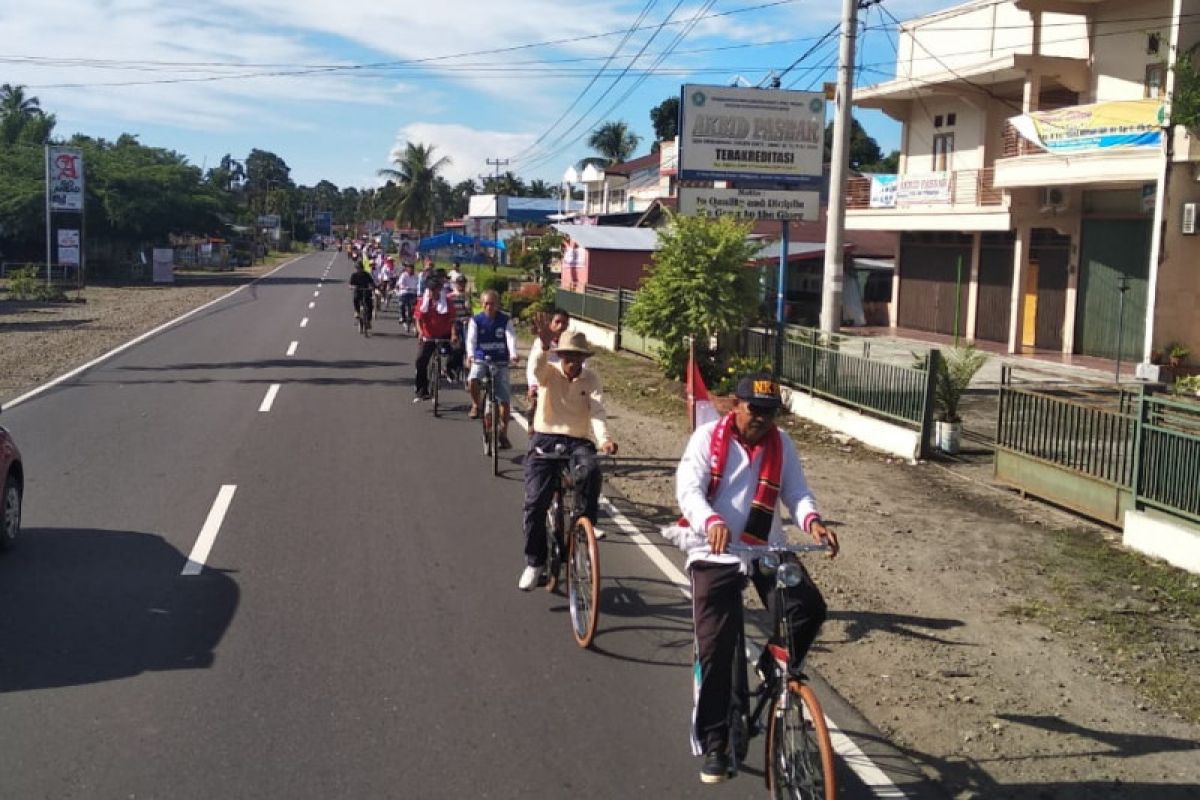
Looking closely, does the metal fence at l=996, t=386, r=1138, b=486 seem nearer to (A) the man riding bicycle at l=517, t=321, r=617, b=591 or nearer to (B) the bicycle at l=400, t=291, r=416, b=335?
(A) the man riding bicycle at l=517, t=321, r=617, b=591

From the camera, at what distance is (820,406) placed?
16344 millimetres

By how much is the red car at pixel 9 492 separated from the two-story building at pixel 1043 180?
18.4 meters

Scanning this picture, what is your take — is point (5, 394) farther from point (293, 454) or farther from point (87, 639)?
point (87, 639)

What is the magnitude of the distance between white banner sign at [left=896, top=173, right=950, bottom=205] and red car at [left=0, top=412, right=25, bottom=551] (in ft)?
80.7

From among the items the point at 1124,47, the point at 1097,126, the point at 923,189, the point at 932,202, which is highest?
the point at 1124,47

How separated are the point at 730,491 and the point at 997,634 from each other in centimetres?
339

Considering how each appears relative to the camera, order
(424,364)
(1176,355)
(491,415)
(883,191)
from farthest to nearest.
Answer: (883,191)
(1176,355)
(424,364)
(491,415)

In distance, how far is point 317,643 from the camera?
6586 mm

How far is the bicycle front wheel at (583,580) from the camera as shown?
6535 millimetres

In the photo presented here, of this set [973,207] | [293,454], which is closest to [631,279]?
[973,207]

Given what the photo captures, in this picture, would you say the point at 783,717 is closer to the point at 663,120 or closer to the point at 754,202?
the point at 754,202

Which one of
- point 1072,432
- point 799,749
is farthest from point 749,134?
point 799,749

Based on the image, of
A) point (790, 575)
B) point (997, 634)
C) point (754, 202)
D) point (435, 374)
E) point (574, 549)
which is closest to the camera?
point (790, 575)

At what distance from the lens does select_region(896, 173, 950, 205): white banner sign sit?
29.0 m
